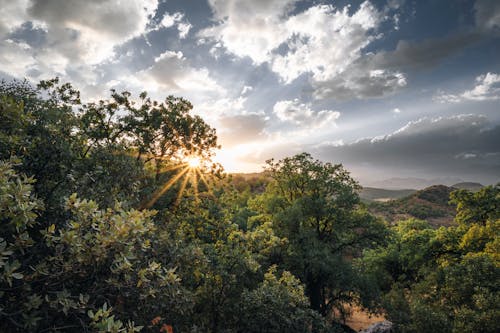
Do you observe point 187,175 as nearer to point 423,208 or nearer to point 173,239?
point 173,239

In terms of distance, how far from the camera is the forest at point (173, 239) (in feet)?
17.1

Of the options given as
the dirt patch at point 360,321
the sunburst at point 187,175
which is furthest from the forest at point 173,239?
the dirt patch at point 360,321

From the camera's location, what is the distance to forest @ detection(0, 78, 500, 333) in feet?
17.1

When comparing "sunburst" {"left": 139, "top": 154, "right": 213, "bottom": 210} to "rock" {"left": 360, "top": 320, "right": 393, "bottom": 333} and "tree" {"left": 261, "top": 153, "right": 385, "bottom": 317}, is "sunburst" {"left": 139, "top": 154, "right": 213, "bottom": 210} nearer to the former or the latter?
"tree" {"left": 261, "top": 153, "right": 385, "bottom": 317}

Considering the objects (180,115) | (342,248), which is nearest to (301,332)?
(180,115)

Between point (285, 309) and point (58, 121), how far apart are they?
11976 millimetres

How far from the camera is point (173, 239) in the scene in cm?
1076

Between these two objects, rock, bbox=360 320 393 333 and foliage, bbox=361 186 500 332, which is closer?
foliage, bbox=361 186 500 332

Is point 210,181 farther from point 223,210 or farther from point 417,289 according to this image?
point 417,289

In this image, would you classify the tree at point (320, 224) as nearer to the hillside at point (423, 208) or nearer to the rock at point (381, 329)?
the rock at point (381, 329)

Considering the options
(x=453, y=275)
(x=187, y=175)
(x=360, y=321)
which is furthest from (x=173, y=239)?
(x=360, y=321)

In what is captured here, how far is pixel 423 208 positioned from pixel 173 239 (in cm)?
9976

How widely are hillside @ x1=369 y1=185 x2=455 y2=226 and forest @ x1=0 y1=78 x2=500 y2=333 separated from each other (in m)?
59.8

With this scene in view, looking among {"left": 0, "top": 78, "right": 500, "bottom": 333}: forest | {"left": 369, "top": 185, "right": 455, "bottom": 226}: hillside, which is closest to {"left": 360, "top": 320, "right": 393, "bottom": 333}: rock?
{"left": 0, "top": 78, "right": 500, "bottom": 333}: forest
